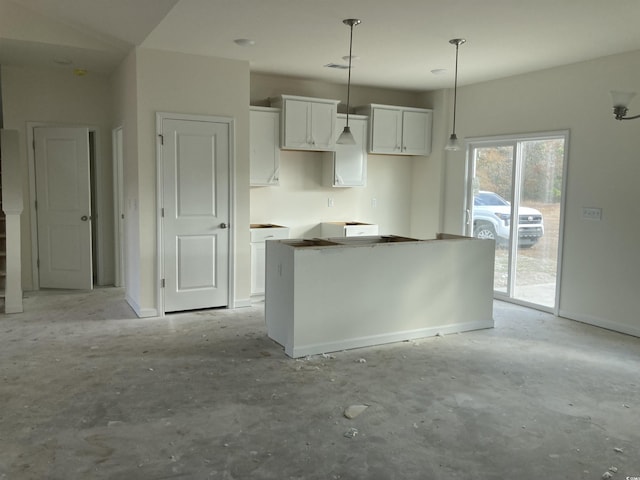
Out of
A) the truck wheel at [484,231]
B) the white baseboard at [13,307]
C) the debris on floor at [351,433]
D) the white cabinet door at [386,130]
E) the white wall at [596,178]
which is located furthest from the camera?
the white cabinet door at [386,130]

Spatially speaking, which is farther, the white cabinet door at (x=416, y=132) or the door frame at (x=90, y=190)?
the white cabinet door at (x=416, y=132)

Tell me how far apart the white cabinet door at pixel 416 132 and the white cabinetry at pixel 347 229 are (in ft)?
3.93

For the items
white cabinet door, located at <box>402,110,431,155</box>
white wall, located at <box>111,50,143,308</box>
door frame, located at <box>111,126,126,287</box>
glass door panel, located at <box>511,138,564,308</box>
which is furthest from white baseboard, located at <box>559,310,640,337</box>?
door frame, located at <box>111,126,126,287</box>

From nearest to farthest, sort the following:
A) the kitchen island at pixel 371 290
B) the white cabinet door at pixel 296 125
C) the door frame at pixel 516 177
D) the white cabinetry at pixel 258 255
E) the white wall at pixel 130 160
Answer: the kitchen island at pixel 371 290 → the white wall at pixel 130 160 → the door frame at pixel 516 177 → the white cabinetry at pixel 258 255 → the white cabinet door at pixel 296 125

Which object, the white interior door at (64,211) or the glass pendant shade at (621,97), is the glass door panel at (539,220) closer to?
the glass pendant shade at (621,97)

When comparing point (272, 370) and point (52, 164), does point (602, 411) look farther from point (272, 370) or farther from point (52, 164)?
point (52, 164)

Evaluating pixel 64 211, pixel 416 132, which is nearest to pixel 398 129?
pixel 416 132

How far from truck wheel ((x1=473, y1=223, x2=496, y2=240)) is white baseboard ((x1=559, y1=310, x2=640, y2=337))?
134 centimetres

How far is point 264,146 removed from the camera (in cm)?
642

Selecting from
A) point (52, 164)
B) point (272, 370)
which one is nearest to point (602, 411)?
point (272, 370)

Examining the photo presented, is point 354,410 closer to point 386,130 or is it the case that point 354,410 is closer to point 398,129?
point 386,130

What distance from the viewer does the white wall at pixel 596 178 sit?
17.0 feet

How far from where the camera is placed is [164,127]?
545 centimetres

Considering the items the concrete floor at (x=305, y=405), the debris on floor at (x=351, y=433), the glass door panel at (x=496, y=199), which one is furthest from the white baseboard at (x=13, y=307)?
the glass door panel at (x=496, y=199)
